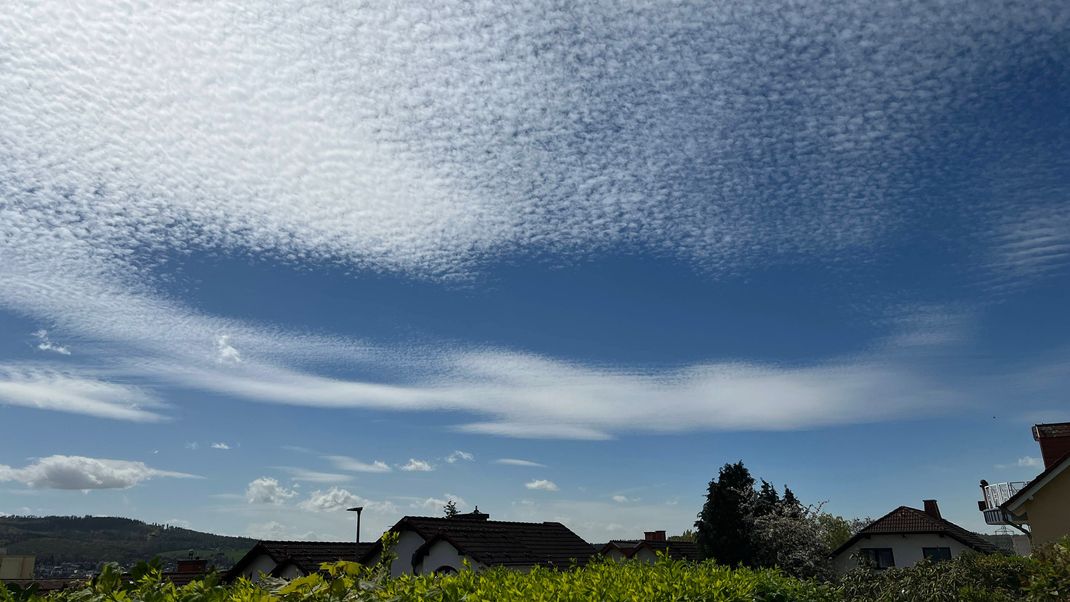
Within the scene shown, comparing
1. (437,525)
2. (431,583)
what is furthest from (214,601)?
(437,525)

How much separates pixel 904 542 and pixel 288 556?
3491 centimetres

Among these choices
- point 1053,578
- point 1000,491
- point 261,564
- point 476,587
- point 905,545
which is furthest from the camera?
point 905,545

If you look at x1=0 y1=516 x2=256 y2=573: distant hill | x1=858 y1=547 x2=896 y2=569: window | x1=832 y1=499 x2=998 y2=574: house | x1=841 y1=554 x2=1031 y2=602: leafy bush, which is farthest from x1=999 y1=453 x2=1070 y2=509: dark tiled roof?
x1=0 y1=516 x2=256 y2=573: distant hill

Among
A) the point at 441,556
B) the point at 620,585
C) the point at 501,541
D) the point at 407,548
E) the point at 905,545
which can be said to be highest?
the point at 501,541

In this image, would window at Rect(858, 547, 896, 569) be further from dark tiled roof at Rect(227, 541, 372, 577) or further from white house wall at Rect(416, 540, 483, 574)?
dark tiled roof at Rect(227, 541, 372, 577)

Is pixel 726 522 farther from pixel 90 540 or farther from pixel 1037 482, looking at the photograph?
pixel 90 540

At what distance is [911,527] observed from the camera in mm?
43062

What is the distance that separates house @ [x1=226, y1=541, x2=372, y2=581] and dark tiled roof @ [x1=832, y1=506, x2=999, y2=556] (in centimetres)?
2847

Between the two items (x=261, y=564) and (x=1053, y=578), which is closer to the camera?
(x=1053, y=578)

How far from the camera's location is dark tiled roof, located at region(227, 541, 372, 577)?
34.1m

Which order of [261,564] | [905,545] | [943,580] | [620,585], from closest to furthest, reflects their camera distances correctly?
[620,585] < [943,580] < [261,564] < [905,545]

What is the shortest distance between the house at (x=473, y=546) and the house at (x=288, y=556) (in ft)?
7.47

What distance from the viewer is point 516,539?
117ft

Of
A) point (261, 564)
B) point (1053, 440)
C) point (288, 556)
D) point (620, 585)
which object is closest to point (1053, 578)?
point (620, 585)
